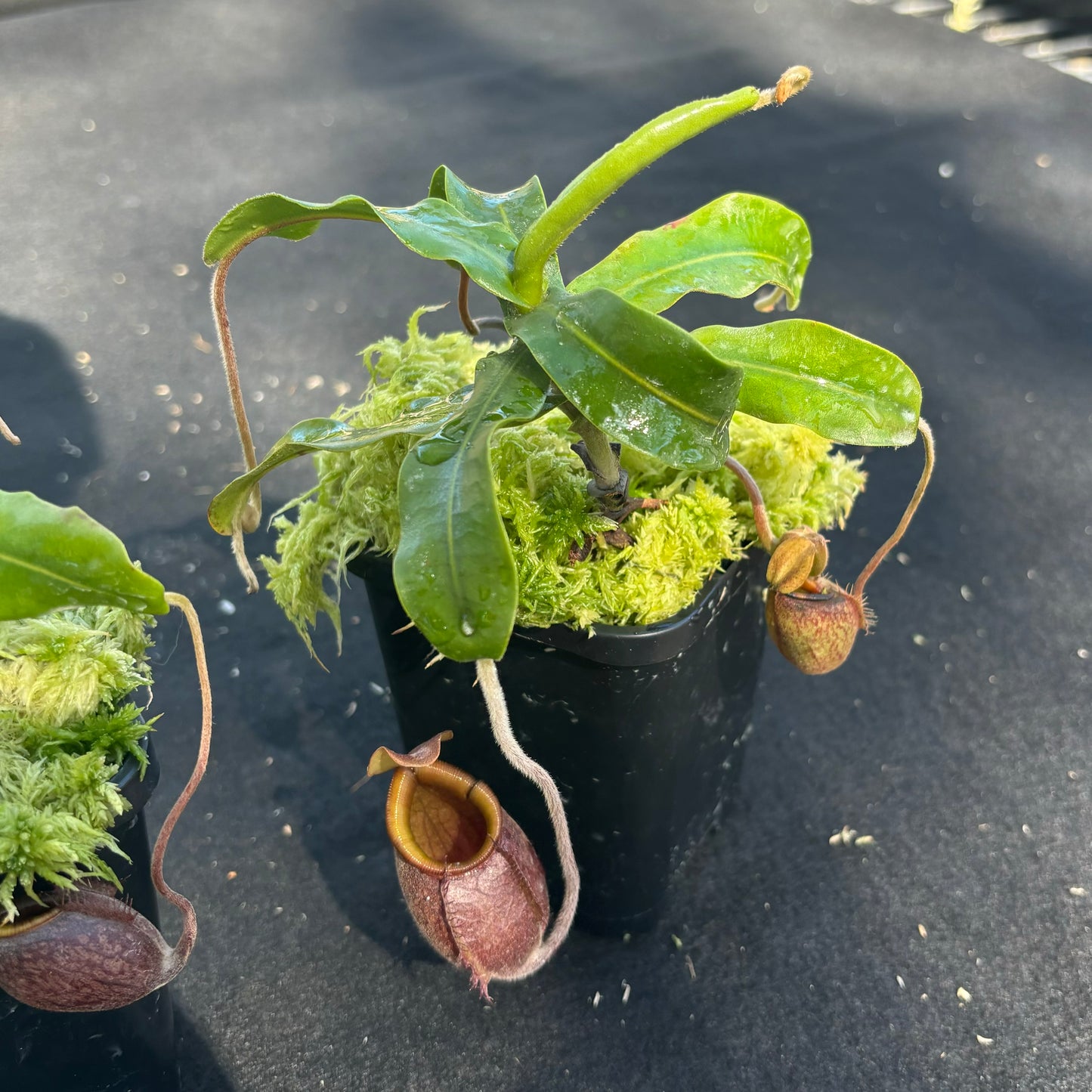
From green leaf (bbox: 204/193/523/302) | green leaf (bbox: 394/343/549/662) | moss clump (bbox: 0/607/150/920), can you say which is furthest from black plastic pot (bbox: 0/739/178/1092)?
green leaf (bbox: 204/193/523/302)

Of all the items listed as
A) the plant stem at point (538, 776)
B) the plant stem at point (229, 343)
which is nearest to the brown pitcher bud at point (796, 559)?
the plant stem at point (538, 776)

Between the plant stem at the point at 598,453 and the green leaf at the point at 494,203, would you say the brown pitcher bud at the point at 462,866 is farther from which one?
the green leaf at the point at 494,203

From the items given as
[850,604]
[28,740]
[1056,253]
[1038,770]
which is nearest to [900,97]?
[1056,253]

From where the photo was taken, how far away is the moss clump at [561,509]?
2.70 feet

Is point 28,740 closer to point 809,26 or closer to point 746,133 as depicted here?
point 746,133

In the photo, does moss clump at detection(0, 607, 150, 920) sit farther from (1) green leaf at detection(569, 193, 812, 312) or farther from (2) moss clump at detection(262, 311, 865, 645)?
(1) green leaf at detection(569, 193, 812, 312)

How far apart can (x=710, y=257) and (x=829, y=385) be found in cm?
16

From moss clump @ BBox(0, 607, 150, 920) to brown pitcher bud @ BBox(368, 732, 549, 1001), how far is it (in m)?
0.21

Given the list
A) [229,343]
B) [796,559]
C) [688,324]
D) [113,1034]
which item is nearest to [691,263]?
[796,559]

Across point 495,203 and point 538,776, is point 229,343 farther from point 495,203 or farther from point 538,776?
point 538,776

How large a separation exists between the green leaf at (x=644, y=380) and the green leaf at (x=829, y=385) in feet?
0.32

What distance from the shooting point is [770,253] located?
0.82 m

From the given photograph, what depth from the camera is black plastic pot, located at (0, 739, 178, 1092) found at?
2.56 ft

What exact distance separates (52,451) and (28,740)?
117 centimetres
